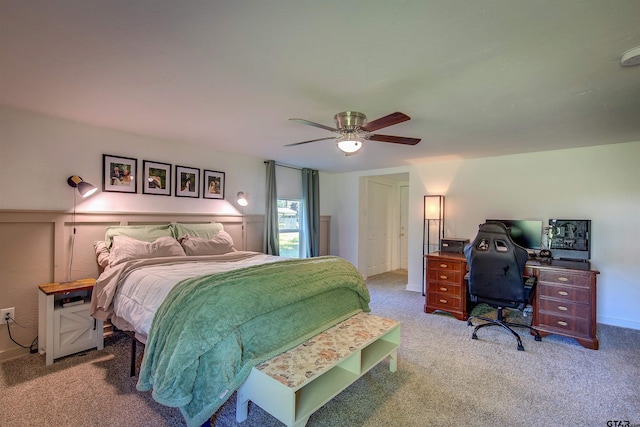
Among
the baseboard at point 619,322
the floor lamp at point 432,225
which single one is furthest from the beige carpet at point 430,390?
the floor lamp at point 432,225

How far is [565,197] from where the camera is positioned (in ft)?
13.0

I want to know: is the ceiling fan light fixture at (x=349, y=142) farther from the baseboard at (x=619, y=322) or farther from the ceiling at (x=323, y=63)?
the baseboard at (x=619, y=322)

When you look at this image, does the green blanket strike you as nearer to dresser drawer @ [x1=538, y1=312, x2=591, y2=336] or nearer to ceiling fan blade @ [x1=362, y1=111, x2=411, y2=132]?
ceiling fan blade @ [x1=362, y1=111, x2=411, y2=132]

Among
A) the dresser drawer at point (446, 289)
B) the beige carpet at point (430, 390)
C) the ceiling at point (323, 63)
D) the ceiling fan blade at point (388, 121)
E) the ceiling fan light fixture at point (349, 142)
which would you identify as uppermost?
the ceiling at point (323, 63)

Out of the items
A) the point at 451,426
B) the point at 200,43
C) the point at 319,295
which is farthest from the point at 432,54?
the point at 451,426

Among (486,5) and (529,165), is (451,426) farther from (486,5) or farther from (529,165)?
(529,165)

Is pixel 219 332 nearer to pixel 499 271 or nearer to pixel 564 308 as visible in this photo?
pixel 499 271

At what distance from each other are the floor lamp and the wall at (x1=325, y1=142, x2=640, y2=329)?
107 millimetres

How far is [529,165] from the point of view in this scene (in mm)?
4211

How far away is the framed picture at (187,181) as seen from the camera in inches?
153

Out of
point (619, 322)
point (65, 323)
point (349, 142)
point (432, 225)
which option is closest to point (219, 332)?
point (349, 142)

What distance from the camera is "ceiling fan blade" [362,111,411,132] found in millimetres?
2123

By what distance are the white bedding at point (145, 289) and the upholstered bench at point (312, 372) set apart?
894mm

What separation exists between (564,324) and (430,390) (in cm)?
196
